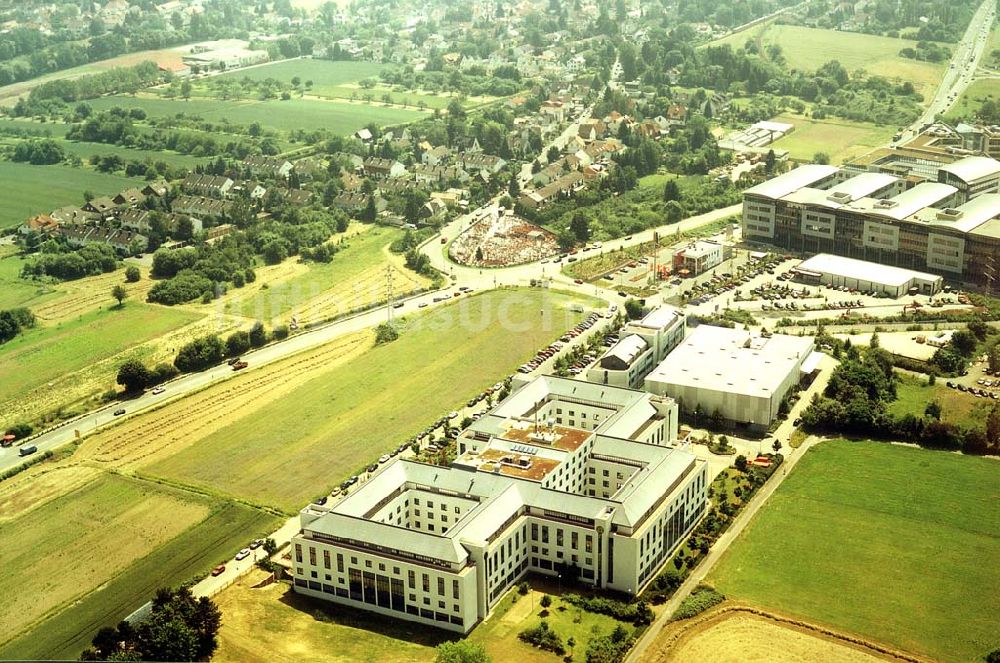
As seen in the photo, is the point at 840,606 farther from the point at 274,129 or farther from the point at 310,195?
the point at 274,129

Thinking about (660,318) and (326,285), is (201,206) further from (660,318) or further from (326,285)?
(660,318)

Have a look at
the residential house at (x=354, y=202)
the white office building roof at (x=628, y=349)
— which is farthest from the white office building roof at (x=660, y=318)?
the residential house at (x=354, y=202)

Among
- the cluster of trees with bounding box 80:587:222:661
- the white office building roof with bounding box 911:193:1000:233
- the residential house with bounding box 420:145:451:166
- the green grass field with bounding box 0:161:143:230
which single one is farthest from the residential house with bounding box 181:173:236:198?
Answer: the cluster of trees with bounding box 80:587:222:661

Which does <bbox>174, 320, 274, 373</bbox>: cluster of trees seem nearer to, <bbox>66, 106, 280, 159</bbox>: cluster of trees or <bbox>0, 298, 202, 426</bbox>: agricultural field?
<bbox>0, 298, 202, 426</bbox>: agricultural field

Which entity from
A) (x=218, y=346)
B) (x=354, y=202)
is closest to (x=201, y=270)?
(x=218, y=346)

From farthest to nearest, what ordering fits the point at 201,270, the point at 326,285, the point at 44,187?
1. the point at 44,187
2. the point at 201,270
3. the point at 326,285
